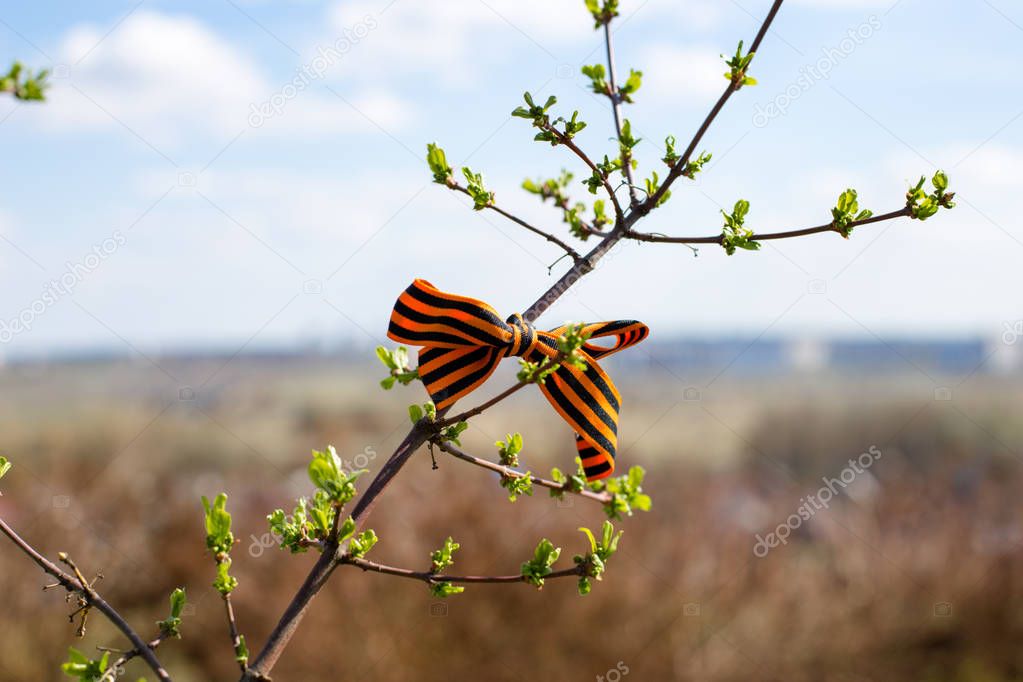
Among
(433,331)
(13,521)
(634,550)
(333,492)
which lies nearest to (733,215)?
(433,331)

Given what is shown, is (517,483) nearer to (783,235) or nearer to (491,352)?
(491,352)

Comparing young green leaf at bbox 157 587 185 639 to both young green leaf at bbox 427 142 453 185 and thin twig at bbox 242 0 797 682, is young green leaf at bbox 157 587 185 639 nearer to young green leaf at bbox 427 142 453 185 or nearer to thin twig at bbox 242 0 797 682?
thin twig at bbox 242 0 797 682

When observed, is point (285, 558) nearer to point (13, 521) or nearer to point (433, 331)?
point (13, 521)

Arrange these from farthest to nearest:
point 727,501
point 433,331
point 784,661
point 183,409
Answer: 1. point 183,409
2. point 727,501
3. point 784,661
4. point 433,331

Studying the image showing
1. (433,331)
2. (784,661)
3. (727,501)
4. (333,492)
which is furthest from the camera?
(727,501)

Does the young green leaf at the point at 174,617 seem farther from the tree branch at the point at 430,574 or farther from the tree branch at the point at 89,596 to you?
the tree branch at the point at 430,574

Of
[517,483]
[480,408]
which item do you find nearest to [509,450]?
[517,483]
